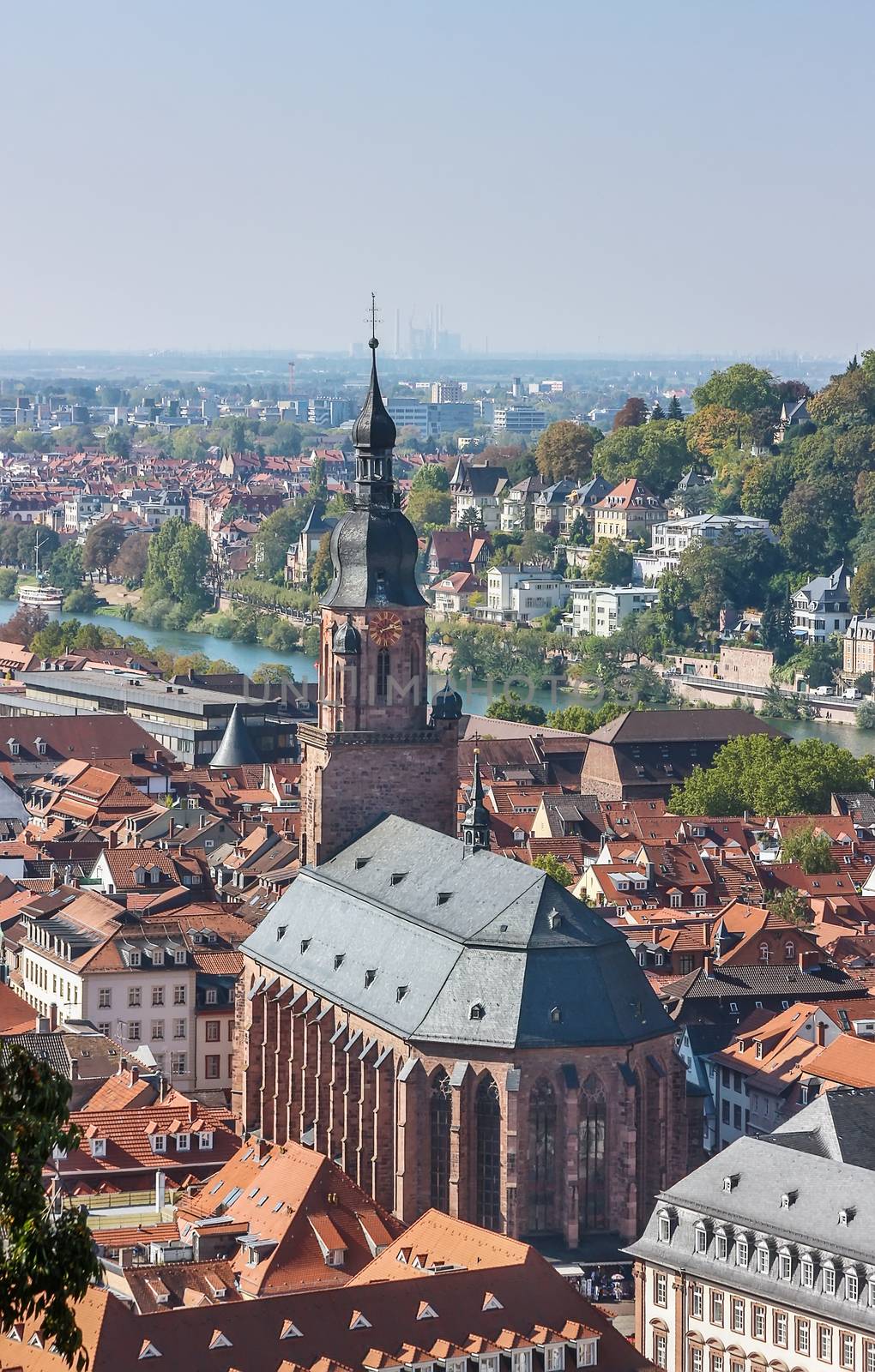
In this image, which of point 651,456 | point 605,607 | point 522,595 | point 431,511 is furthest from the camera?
point 431,511

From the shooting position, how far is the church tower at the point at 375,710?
58.0 m

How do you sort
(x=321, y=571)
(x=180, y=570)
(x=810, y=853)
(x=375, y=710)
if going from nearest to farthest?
1. (x=375, y=710)
2. (x=810, y=853)
3. (x=321, y=571)
4. (x=180, y=570)

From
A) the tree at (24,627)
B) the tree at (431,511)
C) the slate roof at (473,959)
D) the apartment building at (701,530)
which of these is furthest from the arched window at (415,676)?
the tree at (431,511)

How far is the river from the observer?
132 m

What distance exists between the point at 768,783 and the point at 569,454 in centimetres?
9966

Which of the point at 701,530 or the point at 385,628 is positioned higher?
the point at 385,628

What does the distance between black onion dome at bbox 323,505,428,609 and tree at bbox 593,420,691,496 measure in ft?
393

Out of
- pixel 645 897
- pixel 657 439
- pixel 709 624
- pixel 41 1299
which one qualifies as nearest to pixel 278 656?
pixel 709 624

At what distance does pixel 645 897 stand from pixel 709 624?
82363 millimetres

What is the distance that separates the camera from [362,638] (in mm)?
58188

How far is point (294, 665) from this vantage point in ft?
489

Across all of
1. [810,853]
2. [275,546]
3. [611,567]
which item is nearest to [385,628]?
[810,853]

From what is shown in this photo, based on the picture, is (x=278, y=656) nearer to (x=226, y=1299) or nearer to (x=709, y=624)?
(x=709, y=624)

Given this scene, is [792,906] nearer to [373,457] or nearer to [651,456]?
[373,457]
